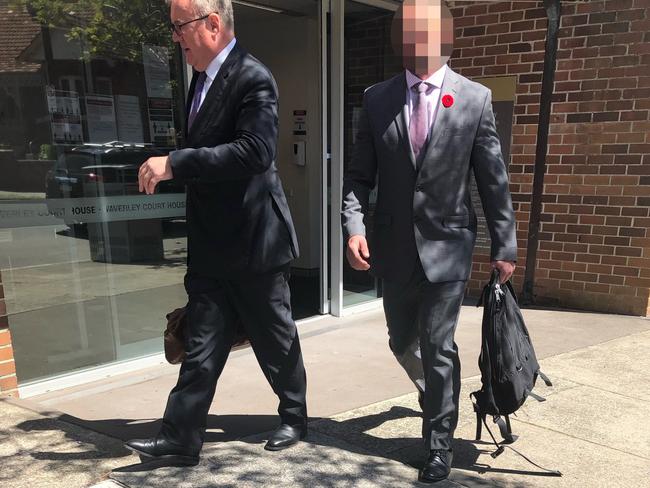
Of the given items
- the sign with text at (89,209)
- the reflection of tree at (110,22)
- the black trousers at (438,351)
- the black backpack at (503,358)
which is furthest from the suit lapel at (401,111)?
the sign with text at (89,209)

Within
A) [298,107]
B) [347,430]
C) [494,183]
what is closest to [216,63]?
[494,183]

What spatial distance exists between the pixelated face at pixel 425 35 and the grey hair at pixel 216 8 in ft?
2.55

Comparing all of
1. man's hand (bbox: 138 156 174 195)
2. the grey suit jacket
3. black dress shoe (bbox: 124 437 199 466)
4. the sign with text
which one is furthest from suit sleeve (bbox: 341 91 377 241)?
the sign with text

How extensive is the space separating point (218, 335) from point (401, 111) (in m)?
1.32

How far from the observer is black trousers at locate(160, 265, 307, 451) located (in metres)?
2.61

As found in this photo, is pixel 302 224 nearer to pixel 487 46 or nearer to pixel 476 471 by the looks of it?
pixel 487 46

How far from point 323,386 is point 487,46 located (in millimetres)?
3991

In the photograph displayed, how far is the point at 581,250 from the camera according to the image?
5.64 metres

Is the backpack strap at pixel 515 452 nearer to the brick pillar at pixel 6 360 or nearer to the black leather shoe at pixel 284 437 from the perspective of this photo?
the black leather shoe at pixel 284 437

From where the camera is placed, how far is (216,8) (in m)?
2.46

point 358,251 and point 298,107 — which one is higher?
point 298,107

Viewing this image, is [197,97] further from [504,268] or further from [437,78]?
[504,268]

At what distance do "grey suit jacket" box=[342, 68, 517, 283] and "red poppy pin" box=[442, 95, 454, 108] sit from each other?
0.06 ft

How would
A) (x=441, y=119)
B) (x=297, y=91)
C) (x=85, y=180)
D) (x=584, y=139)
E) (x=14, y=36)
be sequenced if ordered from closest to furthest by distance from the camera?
(x=441, y=119) → (x=14, y=36) → (x=85, y=180) → (x=584, y=139) → (x=297, y=91)
